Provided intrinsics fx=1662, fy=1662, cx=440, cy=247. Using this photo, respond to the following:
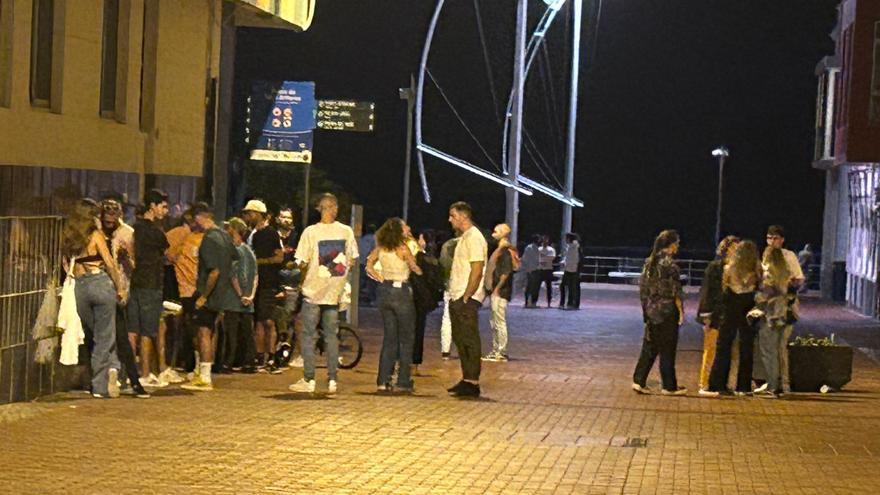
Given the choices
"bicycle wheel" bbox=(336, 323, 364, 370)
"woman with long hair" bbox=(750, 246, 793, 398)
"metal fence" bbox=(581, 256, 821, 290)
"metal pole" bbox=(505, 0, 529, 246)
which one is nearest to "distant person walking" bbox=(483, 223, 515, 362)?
"bicycle wheel" bbox=(336, 323, 364, 370)

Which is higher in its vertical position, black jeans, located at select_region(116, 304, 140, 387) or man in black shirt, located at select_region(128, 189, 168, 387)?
man in black shirt, located at select_region(128, 189, 168, 387)

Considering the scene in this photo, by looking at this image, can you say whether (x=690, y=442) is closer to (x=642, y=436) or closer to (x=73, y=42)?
(x=642, y=436)

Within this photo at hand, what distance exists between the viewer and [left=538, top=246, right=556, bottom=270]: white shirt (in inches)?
1426

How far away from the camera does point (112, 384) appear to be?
1432cm

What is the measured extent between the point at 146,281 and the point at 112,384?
1.15m

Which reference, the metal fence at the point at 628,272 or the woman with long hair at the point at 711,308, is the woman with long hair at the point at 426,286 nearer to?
the woman with long hair at the point at 711,308

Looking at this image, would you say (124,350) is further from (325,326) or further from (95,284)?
(325,326)

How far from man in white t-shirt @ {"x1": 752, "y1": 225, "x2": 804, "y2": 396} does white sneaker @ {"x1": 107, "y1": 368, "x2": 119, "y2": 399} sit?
22.5ft

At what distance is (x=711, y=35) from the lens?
282 ft

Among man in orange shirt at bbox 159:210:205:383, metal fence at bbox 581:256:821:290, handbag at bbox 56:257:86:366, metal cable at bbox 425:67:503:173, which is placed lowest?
metal fence at bbox 581:256:821:290

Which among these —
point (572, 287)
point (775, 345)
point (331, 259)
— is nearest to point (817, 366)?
point (775, 345)

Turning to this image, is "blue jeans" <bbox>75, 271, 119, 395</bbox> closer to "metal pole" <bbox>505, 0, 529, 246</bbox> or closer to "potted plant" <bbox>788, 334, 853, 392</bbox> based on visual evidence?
"potted plant" <bbox>788, 334, 853, 392</bbox>

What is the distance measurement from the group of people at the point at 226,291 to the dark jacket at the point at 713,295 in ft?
9.13

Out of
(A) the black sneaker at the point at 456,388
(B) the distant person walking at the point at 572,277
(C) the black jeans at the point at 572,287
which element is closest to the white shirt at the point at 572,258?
(B) the distant person walking at the point at 572,277
